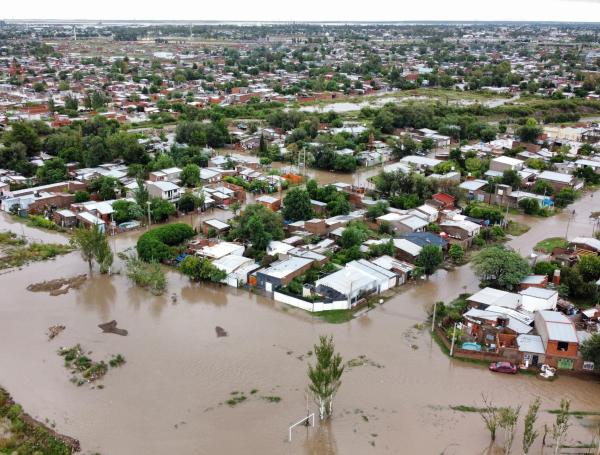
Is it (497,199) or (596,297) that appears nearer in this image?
(596,297)

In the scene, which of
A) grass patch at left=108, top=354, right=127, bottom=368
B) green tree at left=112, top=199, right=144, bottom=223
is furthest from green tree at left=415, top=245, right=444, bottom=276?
green tree at left=112, top=199, right=144, bottom=223

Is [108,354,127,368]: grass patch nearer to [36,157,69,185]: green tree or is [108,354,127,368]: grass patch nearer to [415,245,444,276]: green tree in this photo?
[415,245,444,276]: green tree

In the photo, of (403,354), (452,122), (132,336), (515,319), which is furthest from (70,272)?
(452,122)

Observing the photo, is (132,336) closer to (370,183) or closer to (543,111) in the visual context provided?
(370,183)

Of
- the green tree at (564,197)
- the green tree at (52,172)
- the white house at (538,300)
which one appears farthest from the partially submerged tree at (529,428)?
the green tree at (52,172)

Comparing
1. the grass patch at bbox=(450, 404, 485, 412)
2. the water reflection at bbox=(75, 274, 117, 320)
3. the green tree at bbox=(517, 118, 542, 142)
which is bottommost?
the grass patch at bbox=(450, 404, 485, 412)

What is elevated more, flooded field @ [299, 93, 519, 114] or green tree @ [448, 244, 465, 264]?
flooded field @ [299, 93, 519, 114]

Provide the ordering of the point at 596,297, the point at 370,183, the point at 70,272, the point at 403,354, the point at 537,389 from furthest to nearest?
the point at 370,183, the point at 70,272, the point at 596,297, the point at 403,354, the point at 537,389

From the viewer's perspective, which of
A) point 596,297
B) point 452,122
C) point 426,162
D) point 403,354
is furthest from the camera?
point 452,122
